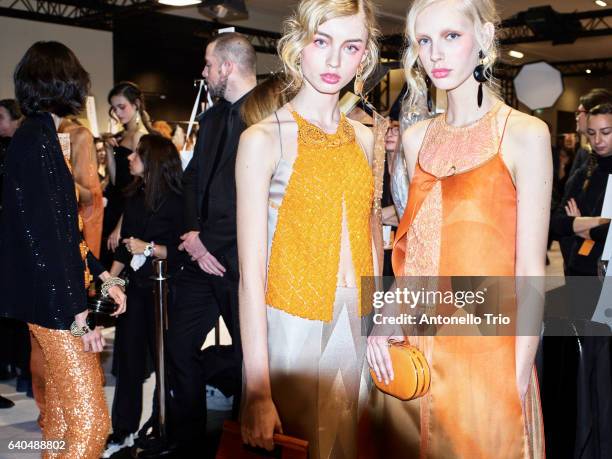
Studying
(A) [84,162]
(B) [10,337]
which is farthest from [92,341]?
(B) [10,337]

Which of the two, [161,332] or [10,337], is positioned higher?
[161,332]

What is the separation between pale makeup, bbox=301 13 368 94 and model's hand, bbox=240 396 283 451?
2.53 ft

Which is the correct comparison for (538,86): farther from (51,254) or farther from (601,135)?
(51,254)

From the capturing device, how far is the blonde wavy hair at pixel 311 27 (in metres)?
1.75

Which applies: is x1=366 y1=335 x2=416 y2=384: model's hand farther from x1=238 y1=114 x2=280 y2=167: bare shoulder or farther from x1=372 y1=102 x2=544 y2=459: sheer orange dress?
x1=238 y1=114 x2=280 y2=167: bare shoulder

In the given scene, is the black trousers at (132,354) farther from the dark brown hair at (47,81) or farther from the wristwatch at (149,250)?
the dark brown hair at (47,81)

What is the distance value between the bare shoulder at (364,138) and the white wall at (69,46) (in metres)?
9.37

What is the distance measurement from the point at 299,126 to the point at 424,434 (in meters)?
0.79

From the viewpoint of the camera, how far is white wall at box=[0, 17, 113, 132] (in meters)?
10.4

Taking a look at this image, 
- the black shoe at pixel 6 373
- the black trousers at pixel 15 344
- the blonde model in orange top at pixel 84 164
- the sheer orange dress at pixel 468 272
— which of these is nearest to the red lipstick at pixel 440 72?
the sheer orange dress at pixel 468 272

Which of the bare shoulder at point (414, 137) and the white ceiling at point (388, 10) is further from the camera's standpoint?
the white ceiling at point (388, 10)

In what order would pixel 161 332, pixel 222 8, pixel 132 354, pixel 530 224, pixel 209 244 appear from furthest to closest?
pixel 222 8 → pixel 132 354 → pixel 161 332 → pixel 209 244 → pixel 530 224

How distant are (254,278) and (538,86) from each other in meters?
14.8

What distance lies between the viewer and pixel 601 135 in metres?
3.67
